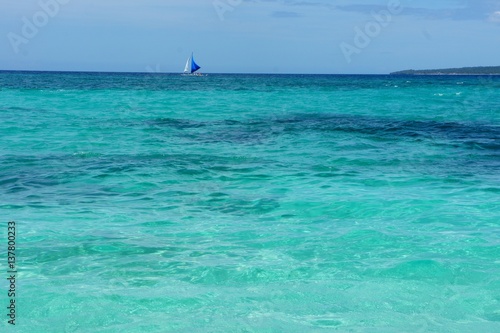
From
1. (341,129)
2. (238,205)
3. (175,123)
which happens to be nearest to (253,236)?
Answer: (238,205)

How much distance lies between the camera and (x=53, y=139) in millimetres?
19188

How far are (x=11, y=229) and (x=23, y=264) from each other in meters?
1.47

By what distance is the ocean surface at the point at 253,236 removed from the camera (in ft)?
20.9

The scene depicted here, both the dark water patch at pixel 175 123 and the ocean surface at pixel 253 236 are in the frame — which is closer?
the ocean surface at pixel 253 236

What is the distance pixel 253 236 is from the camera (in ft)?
29.2

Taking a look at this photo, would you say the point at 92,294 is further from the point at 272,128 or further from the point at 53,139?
the point at 272,128

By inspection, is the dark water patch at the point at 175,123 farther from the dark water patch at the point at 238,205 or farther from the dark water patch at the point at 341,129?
the dark water patch at the point at 238,205

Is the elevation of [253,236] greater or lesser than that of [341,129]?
lesser

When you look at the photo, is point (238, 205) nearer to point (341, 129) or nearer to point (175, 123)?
point (341, 129)

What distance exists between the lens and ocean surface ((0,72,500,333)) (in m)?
6.38

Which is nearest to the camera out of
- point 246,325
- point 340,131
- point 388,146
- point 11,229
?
point 246,325

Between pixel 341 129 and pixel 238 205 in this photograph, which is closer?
pixel 238 205

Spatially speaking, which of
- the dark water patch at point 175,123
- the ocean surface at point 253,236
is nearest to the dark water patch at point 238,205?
the ocean surface at point 253,236

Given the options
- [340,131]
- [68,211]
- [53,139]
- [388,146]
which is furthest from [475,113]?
[68,211]
